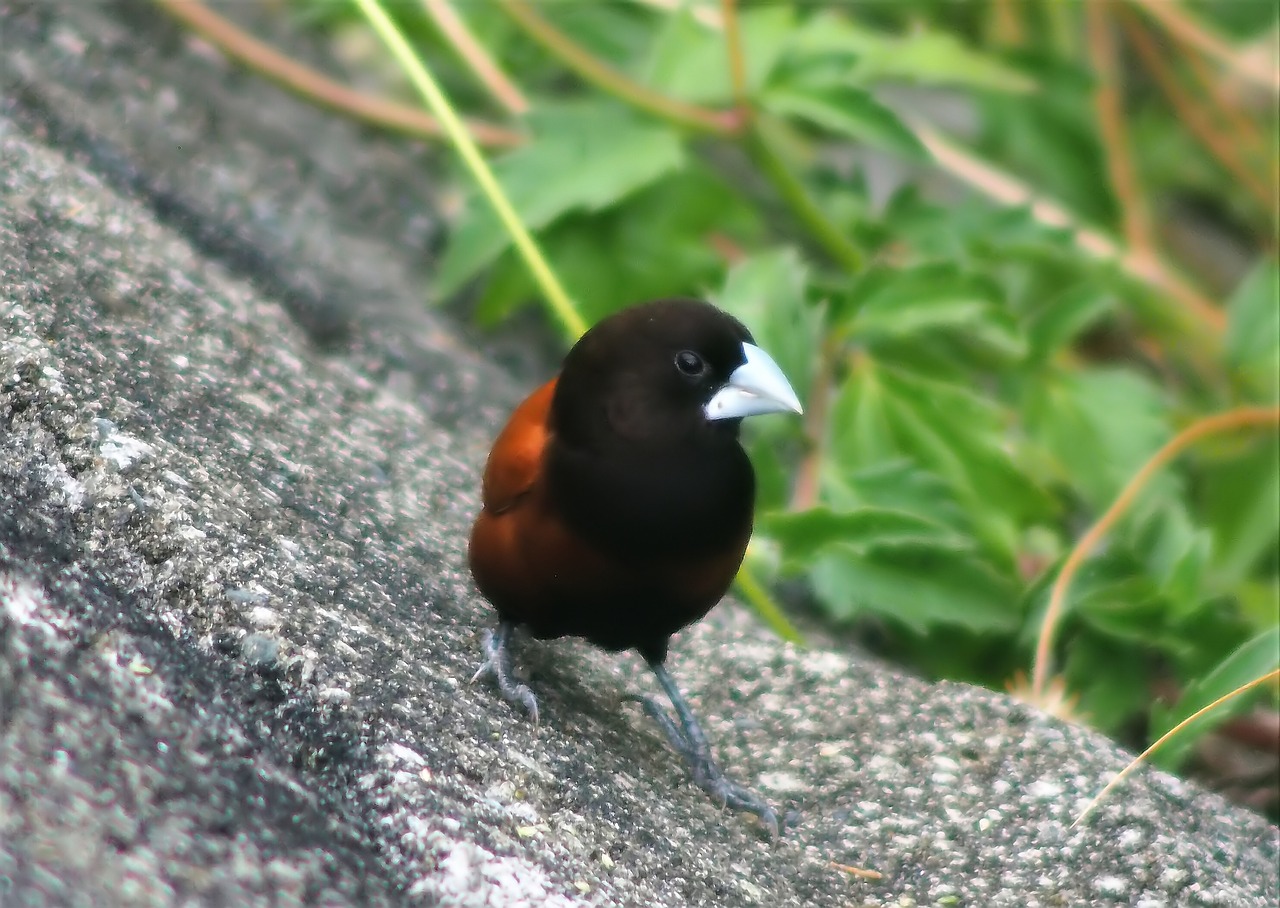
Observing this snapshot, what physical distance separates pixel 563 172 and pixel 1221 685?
1.94 metres

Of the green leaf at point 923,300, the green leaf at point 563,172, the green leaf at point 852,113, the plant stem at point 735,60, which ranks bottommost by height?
the green leaf at point 923,300

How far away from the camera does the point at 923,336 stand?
12.1ft

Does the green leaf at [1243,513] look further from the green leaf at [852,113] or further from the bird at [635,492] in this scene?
the bird at [635,492]

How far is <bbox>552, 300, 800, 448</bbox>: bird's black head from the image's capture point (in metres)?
2.19

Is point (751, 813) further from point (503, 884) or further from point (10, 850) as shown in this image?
point (10, 850)

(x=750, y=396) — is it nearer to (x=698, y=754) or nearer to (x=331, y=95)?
(x=698, y=754)

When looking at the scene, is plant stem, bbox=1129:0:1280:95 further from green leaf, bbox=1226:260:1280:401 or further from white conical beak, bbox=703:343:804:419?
white conical beak, bbox=703:343:804:419

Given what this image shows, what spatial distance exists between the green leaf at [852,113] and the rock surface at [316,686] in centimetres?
113

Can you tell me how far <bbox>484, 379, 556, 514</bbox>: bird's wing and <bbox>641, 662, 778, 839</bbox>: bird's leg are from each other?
41 cm

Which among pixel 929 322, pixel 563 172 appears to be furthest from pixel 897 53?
pixel 563 172

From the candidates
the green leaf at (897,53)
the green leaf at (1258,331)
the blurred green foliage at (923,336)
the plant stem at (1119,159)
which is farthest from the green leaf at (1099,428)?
the plant stem at (1119,159)

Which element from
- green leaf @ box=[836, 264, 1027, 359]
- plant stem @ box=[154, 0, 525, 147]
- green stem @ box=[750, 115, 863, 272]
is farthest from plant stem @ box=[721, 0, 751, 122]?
plant stem @ box=[154, 0, 525, 147]

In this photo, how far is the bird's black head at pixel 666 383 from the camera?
2.19 m

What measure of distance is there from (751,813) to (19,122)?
2110mm
